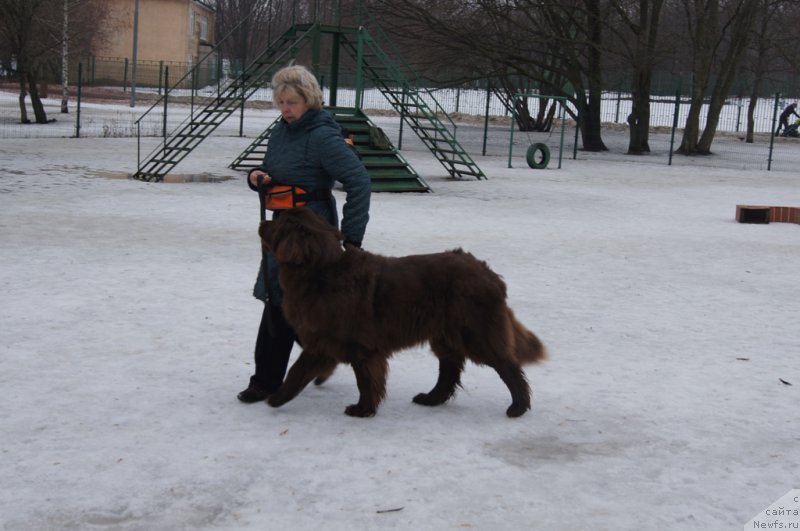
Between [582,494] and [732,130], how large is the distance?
4590 centimetres

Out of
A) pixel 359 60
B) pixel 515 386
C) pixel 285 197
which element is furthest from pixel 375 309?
pixel 359 60

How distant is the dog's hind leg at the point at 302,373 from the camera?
493 cm

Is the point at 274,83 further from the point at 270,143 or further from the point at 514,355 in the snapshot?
the point at 514,355

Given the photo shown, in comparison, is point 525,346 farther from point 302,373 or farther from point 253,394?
point 253,394

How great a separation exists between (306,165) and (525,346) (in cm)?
158

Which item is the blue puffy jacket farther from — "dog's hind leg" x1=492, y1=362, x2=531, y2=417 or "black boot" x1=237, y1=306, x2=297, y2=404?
"dog's hind leg" x1=492, y1=362, x2=531, y2=417

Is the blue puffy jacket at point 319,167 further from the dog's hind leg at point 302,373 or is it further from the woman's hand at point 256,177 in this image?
the dog's hind leg at point 302,373

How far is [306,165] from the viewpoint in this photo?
5047mm

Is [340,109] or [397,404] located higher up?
[340,109]

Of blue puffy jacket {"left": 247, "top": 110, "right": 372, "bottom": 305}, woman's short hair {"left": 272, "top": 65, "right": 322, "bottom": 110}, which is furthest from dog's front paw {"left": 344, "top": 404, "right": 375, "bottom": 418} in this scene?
woman's short hair {"left": 272, "top": 65, "right": 322, "bottom": 110}

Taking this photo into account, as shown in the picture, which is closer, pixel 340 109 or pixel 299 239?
pixel 299 239

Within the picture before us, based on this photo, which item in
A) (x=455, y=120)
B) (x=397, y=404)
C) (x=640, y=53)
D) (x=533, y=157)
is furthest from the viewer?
(x=455, y=120)

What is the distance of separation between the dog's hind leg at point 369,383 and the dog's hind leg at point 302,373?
0.51 feet

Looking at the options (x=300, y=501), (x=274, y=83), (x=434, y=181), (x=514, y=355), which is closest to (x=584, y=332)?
(x=514, y=355)
